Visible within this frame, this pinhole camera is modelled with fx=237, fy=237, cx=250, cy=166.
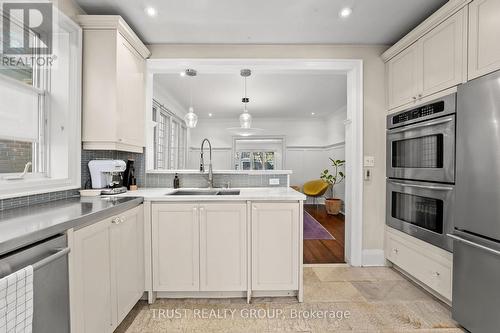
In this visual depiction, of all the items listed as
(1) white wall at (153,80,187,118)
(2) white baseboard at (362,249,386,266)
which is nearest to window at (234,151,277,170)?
(1) white wall at (153,80,187,118)

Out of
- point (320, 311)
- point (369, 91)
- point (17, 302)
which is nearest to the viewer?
point (17, 302)

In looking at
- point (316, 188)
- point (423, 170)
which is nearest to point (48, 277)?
point (423, 170)

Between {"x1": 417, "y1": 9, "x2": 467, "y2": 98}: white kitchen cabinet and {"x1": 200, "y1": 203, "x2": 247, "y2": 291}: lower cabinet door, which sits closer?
{"x1": 417, "y1": 9, "x2": 467, "y2": 98}: white kitchen cabinet

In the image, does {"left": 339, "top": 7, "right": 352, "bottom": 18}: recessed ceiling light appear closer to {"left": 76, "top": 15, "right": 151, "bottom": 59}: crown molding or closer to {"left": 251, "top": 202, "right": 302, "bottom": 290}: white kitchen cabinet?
{"left": 251, "top": 202, "right": 302, "bottom": 290}: white kitchen cabinet

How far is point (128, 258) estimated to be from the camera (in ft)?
5.48

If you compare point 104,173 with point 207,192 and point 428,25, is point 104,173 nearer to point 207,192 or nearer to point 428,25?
point 207,192

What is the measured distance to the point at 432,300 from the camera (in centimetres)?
201

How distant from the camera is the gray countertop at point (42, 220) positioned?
35.2 inches

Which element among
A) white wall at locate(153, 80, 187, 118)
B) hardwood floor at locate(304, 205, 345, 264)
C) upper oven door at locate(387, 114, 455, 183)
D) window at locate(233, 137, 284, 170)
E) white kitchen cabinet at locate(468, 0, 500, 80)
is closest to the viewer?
white kitchen cabinet at locate(468, 0, 500, 80)

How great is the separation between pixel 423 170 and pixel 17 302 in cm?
264

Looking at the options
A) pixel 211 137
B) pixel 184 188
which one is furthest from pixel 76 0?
pixel 211 137

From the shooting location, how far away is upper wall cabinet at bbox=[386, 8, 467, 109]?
1770mm

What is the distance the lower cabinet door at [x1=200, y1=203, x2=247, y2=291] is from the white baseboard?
1497 millimetres

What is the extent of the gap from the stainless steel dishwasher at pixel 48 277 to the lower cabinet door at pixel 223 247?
3.14ft
